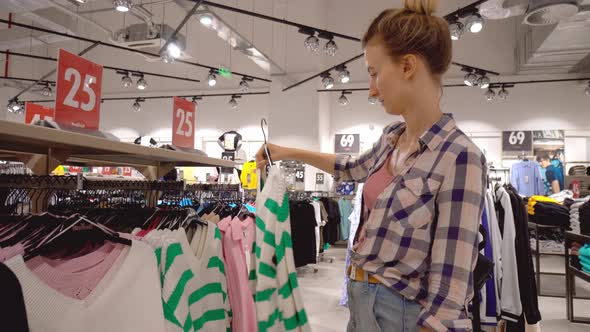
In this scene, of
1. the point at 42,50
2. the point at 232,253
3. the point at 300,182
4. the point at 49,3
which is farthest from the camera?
the point at 42,50

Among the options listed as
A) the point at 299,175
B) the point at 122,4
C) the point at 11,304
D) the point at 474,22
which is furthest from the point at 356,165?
the point at 299,175

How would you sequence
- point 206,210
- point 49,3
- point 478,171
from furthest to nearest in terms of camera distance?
point 49,3, point 206,210, point 478,171

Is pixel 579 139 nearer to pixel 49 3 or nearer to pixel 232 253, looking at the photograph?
pixel 232 253

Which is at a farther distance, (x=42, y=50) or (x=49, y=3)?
(x=42, y=50)

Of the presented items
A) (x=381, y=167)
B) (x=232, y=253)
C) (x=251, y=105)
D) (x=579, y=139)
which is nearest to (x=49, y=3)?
(x=251, y=105)

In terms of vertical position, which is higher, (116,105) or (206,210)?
A: (116,105)

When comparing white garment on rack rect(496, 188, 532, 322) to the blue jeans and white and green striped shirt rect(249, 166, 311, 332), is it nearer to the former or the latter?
white and green striped shirt rect(249, 166, 311, 332)

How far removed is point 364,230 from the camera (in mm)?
1161

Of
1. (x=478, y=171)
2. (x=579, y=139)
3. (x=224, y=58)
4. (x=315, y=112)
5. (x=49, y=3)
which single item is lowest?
(x=478, y=171)

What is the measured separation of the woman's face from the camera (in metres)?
1.06

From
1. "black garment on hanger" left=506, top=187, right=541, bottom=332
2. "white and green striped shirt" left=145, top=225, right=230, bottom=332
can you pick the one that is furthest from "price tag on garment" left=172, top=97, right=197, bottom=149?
"black garment on hanger" left=506, top=187, right=541, bottom=332

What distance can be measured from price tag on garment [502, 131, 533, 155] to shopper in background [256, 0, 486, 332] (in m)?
10.9

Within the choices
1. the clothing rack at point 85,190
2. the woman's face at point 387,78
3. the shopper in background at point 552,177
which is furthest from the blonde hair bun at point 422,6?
the shopper in background at point 552,177

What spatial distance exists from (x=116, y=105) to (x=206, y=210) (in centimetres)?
1391
